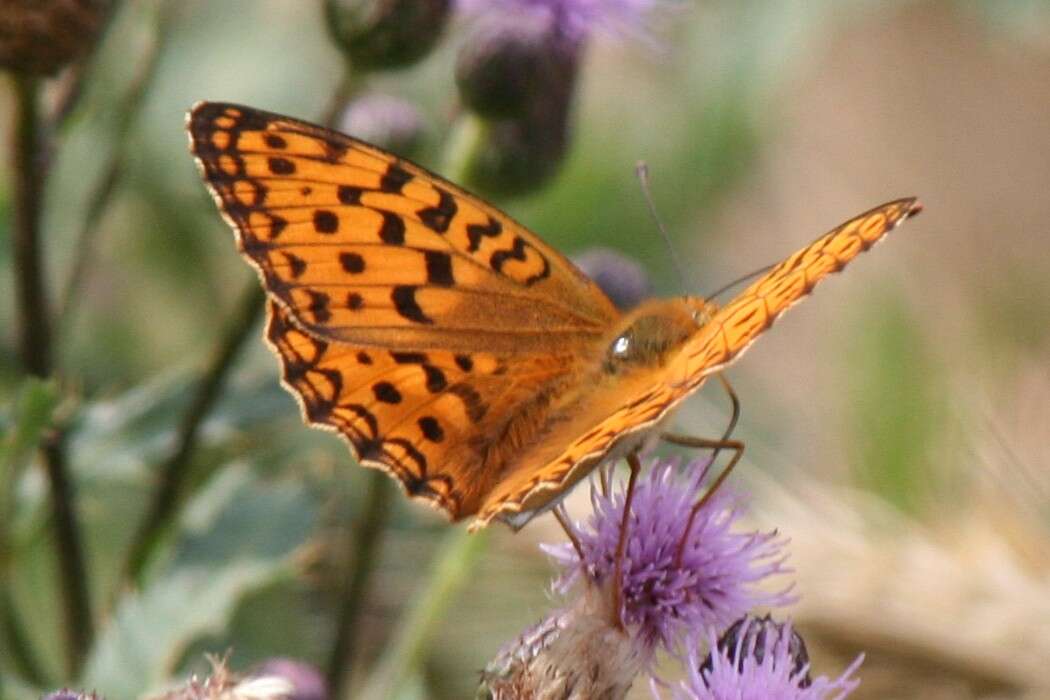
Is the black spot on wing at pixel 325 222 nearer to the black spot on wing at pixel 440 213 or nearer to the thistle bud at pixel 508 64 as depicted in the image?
the black spot on wing at pixel 440 213

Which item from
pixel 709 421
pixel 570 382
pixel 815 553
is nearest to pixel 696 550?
pixel 570 382

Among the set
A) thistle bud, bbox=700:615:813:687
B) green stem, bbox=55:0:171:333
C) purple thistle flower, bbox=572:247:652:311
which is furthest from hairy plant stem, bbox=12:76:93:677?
thistle bud, bbox=700:615:813:687

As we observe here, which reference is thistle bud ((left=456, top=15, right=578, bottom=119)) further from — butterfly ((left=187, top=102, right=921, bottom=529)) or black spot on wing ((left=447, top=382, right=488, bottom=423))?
black spot on wing ((left=447, top=382, right=488, bottom=423))

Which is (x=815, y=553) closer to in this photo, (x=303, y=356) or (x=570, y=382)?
(x=570, y=382)

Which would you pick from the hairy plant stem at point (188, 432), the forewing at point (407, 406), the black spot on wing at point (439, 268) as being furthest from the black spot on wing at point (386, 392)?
the hairy plant stem at point (188, 432)

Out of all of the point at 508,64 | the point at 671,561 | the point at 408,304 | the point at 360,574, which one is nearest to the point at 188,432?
the point at 360,574
